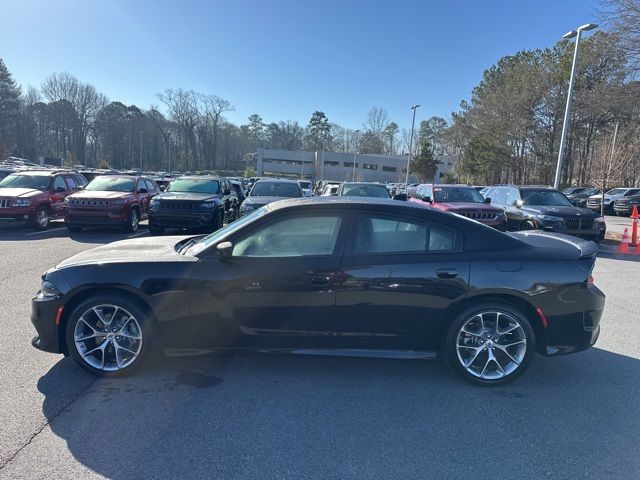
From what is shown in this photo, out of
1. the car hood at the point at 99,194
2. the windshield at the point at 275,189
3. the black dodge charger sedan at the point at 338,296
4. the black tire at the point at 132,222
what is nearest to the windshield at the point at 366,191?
the windshield at the point at 275,189

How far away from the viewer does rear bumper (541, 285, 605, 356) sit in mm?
3682

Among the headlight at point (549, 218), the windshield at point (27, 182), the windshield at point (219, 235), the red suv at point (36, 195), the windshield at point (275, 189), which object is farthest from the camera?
the windshield at point (27, 182)

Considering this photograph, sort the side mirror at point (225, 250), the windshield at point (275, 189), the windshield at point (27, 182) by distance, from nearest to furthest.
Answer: the side mirror at point (225, 250), the windshield at point (275, 189), the windshield at point (27, 182)

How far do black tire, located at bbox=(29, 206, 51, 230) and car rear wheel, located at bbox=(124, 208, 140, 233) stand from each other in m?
2.50

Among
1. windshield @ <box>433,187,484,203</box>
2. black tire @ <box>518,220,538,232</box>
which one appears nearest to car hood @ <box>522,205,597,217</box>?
black tire @ <box>518,220,538,232</box>

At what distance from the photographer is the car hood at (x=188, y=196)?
448 inches

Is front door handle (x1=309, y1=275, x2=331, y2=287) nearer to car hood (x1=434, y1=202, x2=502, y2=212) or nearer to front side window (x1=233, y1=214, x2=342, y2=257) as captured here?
front side window (x1=233, y1=214, x2=342, y2=257)

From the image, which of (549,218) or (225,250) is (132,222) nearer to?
(225,250)

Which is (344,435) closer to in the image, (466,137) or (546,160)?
(546,160)

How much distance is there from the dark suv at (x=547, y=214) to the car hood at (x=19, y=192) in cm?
1406

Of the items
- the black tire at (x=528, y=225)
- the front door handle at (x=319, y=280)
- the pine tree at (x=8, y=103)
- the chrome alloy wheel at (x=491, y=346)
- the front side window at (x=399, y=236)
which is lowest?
the chrome alloy wheel at (x=491, y=346)

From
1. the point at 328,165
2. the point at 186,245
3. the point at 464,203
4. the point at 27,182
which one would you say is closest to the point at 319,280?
the point at 186,245

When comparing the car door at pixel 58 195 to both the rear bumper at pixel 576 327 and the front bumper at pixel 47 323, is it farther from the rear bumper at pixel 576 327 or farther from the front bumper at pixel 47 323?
the rear bumper at pixel 576 327

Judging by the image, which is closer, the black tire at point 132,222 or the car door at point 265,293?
the car door at point 265,293
